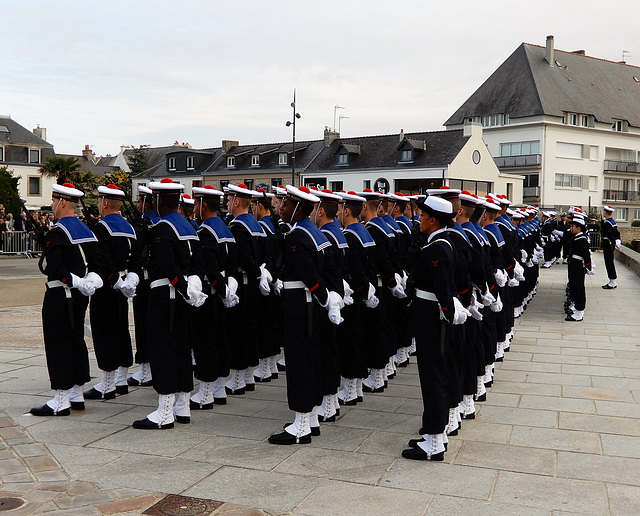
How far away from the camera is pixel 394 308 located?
8.38 meters

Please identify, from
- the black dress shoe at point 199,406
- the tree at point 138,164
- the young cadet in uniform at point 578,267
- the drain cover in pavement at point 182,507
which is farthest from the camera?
the tree at point 138,164

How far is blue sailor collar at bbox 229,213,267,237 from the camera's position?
7751 millimetres

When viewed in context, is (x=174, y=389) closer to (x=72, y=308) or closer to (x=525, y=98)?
(x=72, y=308)

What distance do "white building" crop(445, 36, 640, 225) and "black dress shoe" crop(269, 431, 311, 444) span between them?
58.7 metres

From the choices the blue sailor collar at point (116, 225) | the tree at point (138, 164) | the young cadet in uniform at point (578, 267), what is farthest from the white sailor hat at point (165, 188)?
the tree at point (138, 164)

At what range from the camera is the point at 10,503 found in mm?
4688

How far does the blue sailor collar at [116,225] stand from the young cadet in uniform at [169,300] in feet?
3.34

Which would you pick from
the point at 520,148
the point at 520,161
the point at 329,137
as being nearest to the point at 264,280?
the point at 329,137

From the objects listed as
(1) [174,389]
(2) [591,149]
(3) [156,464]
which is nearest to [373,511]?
(3) [156,464]

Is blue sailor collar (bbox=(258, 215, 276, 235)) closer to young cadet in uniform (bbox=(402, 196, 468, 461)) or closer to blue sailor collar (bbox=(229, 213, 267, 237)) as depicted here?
blue sailor collar (bbox=(229, 213, 267, 237))

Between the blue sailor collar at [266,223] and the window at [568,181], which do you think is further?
the window at [568,181]

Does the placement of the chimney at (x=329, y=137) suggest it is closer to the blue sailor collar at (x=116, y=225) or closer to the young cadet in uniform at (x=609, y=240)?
the young cadet in uniform at (x=609, y=240)

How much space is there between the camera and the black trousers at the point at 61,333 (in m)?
6.75

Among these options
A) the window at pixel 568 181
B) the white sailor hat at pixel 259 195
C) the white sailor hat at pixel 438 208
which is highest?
the window at pixel 568 181
